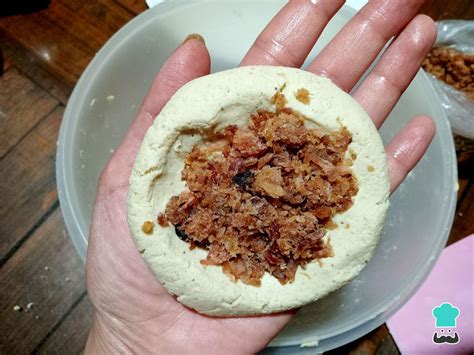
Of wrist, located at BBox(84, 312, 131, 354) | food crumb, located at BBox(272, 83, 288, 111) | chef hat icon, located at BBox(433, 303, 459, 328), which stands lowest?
wrist, located at BBox(84, 312, 131, 354)

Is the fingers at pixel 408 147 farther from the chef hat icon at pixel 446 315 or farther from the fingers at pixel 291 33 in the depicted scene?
the chef hat icon at pixel 446 315

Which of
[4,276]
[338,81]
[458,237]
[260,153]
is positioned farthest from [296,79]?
[4,276]

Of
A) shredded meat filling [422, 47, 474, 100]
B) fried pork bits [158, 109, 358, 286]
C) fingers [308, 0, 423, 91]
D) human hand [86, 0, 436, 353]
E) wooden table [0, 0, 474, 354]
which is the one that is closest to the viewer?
fried pork bits [158, 109, 358, 286]

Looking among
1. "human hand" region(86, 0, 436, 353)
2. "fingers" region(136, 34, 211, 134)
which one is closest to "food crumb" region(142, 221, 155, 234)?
"human hand" region(86, 0, 436, 353)

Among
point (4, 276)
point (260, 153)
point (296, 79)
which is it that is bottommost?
point (4, 276)

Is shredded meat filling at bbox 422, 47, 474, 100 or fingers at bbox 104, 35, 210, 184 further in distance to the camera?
shredded meat filling at bbox 422, 47, 474, 100

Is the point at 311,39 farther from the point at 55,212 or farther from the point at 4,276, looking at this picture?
the point at 4,276

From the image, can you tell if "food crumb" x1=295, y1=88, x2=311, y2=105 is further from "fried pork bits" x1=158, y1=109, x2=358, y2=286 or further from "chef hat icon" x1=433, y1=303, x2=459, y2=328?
"chef hat icon" x1=433, y1=303, x2=459, y2=328
